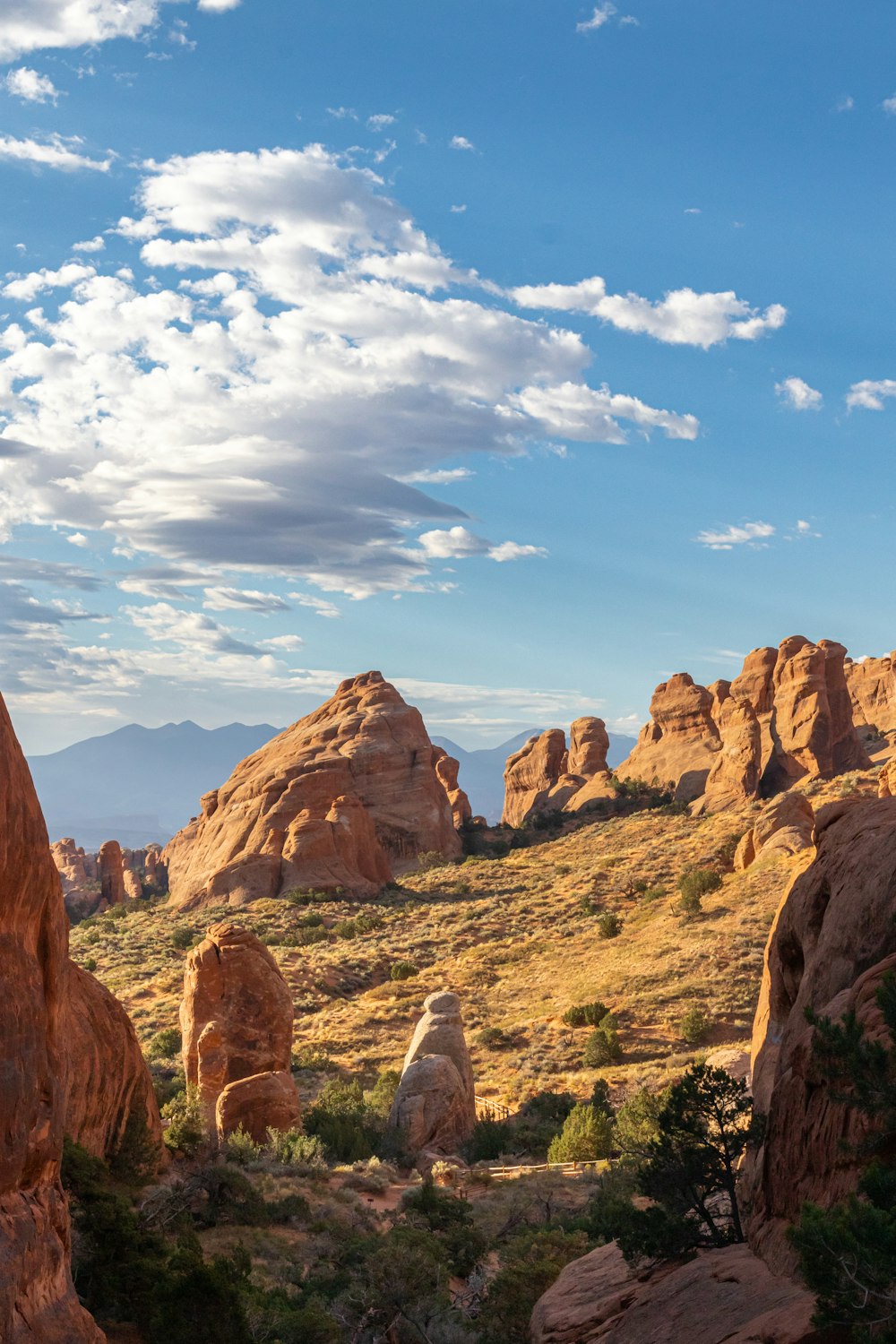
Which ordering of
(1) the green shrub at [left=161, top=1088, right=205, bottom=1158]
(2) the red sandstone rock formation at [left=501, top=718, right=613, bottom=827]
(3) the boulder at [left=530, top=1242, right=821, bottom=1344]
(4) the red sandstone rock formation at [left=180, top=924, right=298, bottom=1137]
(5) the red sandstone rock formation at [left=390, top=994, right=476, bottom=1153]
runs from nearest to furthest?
1. (3) the boulder at [left=530, top=1242, right=821, bottom=1344]
2. (1) the green shrub at [left=161, top=1088, right=205, bottom=1158]
3. (4) the red sandstone rock formation at [left=180, top=924, right=298, bottom=1137]
4. (5) the red sandstone rock formation at [left=390, top=994, right=476, bottom=1153]
5. (2) the red sandstone rock formation at [left=501, top=718, right=613, bottom=827]

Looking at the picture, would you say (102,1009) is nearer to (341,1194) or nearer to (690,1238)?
(341,1194)

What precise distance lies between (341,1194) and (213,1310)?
35.0ft

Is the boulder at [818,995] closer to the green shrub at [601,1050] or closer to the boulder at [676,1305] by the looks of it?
the boulder at [676,1305]

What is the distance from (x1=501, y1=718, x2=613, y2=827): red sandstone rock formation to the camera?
110188 mm

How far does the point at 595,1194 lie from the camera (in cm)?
2270

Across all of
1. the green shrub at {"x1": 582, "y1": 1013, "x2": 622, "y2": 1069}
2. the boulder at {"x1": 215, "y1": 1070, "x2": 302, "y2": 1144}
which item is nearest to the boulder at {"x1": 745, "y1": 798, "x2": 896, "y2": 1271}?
the boulder at {"x1": 215, "y1": 1070, "x2": 302, "y2": 1144}

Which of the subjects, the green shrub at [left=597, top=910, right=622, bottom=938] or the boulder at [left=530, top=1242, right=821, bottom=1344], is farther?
the green shrub at [left=597, top=910, right=622, bottom=938]

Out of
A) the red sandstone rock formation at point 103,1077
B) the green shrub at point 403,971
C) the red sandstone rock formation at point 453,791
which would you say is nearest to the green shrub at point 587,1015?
the green shrub at point 403,971

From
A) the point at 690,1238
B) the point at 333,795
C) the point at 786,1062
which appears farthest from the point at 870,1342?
the point at 333,795

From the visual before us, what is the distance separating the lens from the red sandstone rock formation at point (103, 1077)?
60.7 ft

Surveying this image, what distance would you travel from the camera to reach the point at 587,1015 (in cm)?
3859

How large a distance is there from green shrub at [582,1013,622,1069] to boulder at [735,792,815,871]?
16.8 m

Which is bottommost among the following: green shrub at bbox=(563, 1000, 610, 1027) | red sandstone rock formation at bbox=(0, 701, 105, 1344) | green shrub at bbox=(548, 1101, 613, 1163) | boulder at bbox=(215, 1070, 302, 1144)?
green shrub at bbox=(548, 1101, 613, 1163)

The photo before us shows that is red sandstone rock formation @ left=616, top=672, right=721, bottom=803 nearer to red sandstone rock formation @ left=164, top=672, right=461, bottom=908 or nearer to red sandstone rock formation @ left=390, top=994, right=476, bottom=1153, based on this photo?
red sandstone rock formation @ left=164, top=672, right=461, bottom=908
